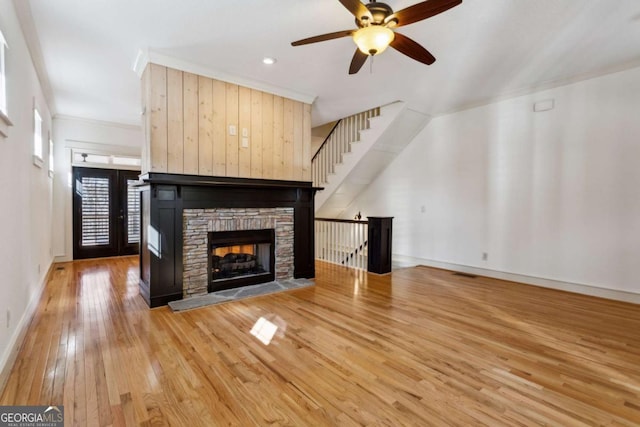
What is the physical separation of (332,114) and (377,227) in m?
2.31

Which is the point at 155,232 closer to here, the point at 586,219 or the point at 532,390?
the point at 532,390

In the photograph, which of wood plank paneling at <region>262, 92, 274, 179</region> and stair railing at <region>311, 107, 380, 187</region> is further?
stair railing at <region>311, 107, 380, 187</region>

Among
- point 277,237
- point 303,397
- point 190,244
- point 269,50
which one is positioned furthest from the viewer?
point 277,237

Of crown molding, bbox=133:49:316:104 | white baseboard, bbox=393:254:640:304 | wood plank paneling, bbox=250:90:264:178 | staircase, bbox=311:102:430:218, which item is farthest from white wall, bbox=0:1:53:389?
white baseboard, bbox=393:254:640:304

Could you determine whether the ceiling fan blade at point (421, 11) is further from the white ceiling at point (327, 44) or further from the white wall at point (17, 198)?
the white wall at point (17, 198)

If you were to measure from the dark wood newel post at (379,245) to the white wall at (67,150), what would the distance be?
5.79 m

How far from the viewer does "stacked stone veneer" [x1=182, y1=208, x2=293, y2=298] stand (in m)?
3.85

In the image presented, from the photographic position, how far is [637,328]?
306cm

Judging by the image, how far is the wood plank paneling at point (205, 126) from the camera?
12.7 ft

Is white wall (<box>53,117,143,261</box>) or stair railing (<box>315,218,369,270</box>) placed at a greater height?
white wall (<box>53,117,143,261</box>)

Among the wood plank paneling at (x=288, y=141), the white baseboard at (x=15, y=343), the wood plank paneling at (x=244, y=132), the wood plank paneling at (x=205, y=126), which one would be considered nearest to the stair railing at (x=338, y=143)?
the wood plank paneling at (x=288, y=141)

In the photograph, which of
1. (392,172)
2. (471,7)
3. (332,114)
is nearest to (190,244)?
(332,114)

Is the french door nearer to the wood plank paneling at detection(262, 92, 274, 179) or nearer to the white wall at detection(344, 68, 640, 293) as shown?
the wood plank paneling at detection(262, 92, 274, 179)

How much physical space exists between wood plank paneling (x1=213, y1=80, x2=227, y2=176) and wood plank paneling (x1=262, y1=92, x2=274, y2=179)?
57 centimetres
